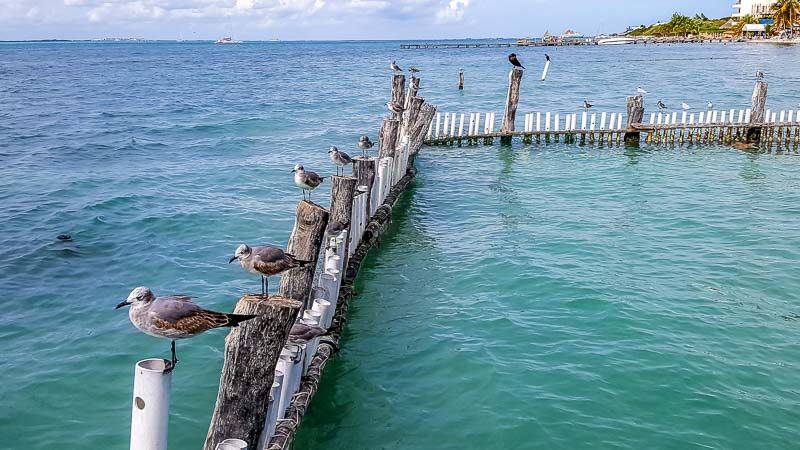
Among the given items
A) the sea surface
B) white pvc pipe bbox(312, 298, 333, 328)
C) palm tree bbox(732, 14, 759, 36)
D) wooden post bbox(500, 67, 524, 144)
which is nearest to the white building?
palm tree bbox(732, 14, 759, 36)

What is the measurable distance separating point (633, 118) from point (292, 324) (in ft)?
69.5

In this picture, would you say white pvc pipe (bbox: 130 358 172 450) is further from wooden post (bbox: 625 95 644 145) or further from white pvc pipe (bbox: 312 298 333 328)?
wooden post (bbox: 625 95 644 145)

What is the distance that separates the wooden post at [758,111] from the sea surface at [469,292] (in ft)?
5.91

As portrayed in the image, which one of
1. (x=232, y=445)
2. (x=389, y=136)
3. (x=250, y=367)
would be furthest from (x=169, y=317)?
(x=389, y=136)

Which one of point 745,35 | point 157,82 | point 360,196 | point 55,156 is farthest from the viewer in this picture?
point 745,35

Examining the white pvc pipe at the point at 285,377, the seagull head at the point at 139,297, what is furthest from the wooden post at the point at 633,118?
the seagull head at the point at 139,297

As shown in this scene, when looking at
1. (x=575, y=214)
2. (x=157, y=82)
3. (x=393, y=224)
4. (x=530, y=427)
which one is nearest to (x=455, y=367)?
(x=530, y=427)

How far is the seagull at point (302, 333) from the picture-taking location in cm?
705

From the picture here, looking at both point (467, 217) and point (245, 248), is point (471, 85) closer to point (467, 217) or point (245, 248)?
point (467, 217)

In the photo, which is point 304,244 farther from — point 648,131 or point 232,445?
point 648,131

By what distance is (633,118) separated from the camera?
24688mm

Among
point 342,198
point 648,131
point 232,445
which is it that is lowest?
point 232,445

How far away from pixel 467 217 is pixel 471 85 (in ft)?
136

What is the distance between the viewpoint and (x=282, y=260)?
7.32 metres
